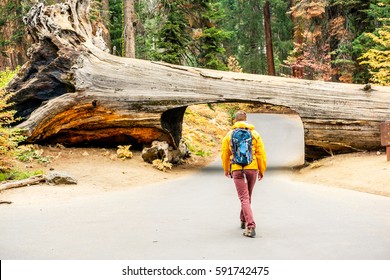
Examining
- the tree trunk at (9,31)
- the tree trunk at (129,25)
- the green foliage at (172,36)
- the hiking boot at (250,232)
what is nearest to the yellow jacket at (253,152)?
the hiking boot at (250,232)

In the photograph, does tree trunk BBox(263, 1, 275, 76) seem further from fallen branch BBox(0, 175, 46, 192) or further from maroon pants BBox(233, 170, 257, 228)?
maroon pants BBox(233, 170, 257, 228)

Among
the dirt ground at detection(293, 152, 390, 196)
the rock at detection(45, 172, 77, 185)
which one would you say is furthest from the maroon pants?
the rock at detection(45, 172, 77, 185)

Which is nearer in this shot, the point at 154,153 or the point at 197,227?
the point at 197,227

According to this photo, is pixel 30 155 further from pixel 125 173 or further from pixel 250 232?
pixel 250 232

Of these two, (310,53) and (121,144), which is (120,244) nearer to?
(121,144)

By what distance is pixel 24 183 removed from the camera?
1059cm

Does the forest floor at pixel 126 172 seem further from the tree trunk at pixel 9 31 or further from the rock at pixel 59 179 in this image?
the tree trunk at pixel 9 31

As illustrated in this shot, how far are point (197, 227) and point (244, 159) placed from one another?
134 centimetres

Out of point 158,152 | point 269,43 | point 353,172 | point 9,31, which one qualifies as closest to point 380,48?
point 353,172

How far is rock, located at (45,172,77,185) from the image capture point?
10.9 m

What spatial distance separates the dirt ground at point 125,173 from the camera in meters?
9.93

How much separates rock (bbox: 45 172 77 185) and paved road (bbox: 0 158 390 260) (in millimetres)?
1364

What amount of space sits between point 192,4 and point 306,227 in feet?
63.4

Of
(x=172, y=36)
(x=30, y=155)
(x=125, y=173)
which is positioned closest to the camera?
(x=125, y=173)
